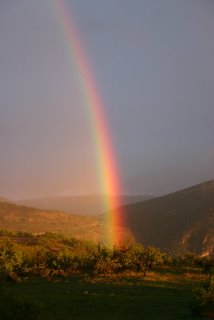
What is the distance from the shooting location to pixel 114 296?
70.1 ft

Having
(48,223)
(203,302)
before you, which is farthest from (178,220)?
(203,302)

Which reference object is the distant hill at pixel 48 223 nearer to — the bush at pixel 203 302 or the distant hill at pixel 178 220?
the distant hill at pixel 178 220

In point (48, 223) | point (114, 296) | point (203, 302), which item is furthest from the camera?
point (48, 223)

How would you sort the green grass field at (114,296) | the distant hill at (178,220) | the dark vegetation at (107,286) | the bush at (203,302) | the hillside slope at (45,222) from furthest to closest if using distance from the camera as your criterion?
the hillside slope at (45,222)
the distant hill at (178,220)
the green grass field at (114,296)
the dark vegetation at (107,286)
the bush at (203,302)

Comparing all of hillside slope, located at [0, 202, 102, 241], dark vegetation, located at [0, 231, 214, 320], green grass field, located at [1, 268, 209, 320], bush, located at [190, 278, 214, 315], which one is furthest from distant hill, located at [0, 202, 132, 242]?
bush, located at [190, 278, 214, 315]

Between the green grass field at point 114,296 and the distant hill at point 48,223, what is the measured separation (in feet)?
218

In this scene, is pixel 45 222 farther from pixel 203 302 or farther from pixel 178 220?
pixel 203 302

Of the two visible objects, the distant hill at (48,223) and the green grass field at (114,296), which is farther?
the distant hill at (48,223)

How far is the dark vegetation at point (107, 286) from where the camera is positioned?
1717 centimetres

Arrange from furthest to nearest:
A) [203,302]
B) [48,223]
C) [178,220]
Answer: [48,223] → [178,220] → [203,302]

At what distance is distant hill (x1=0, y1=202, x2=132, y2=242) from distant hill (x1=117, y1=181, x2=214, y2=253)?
601 centimetres

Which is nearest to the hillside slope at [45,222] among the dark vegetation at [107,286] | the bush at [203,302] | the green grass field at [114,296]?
the dark vegetation at [107,286]

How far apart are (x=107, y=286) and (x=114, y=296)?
3.04 meters

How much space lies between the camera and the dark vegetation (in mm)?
17172
